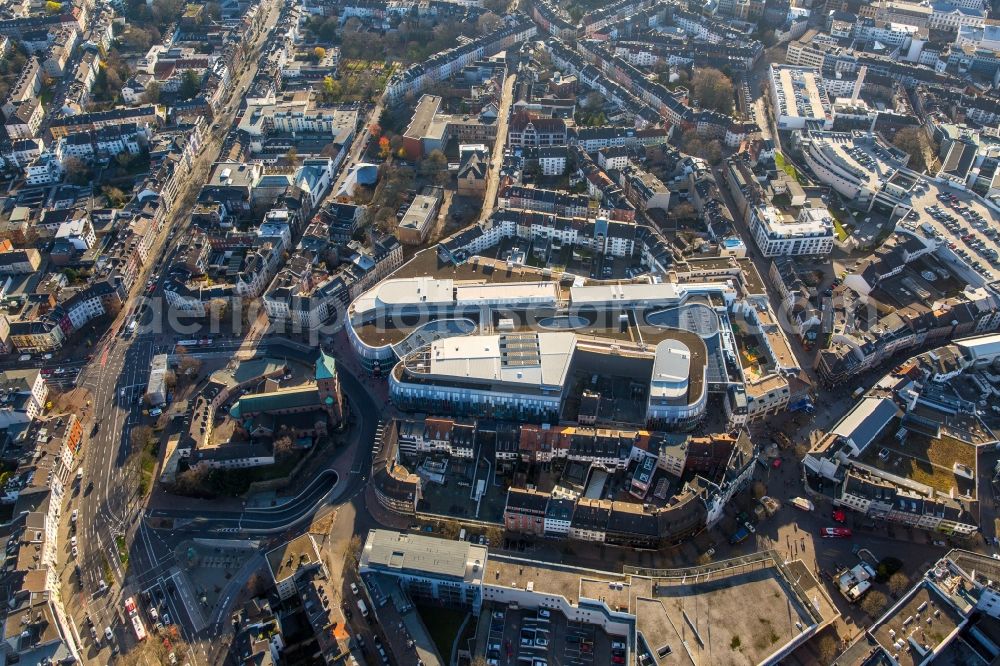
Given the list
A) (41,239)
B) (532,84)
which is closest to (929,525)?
(532,84)

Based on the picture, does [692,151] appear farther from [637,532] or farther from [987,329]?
[637,532]

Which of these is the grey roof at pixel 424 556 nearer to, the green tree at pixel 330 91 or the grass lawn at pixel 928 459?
the grass lawn at pixel 928 459

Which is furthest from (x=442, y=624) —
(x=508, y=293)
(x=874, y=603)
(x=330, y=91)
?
(x=330, y=91)

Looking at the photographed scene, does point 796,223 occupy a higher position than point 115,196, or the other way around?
point 796,223

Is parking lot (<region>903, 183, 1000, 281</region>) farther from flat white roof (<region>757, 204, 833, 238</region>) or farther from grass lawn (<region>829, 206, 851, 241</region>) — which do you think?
flat white roof (<region>757, 204, 833, 238</region>)

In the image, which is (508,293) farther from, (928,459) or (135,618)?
(135,618)

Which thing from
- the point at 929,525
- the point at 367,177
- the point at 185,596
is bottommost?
the point at 185,596
